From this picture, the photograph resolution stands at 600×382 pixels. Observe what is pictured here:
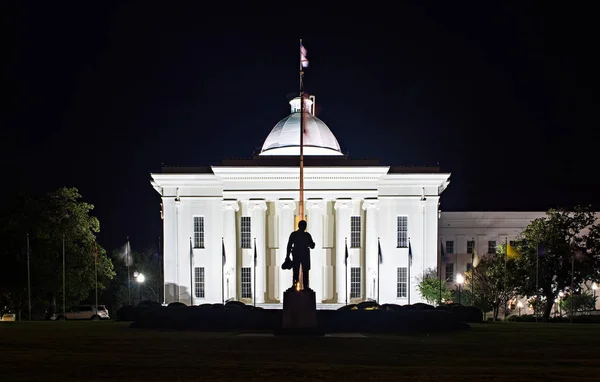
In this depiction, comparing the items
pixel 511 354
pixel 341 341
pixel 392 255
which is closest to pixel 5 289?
pixel 392 255

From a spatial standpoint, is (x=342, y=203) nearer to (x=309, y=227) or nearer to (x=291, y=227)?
(x=309, y=227)

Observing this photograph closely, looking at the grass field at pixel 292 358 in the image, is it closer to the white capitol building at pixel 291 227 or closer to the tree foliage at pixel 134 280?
the white capitol building at pixel 291 227

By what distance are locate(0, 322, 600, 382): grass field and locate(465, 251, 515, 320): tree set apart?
28751mm

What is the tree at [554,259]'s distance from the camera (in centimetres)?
5084

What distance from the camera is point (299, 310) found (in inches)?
904

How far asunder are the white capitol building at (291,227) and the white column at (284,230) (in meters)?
0.09

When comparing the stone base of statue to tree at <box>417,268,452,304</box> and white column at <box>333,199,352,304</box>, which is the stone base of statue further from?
white column at <box>333,199,352,304</box>

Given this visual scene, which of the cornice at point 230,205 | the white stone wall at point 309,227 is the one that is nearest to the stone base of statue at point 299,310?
the white stone wall at point 309,227

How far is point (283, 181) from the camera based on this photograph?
61469 mm

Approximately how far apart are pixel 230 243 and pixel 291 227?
19.4ft

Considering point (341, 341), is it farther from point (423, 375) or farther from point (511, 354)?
point (423, 375)

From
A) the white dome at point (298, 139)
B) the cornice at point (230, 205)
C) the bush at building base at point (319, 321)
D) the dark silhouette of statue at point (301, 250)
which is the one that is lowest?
the bush at building base at point (319, 321)

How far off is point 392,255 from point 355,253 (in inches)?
163

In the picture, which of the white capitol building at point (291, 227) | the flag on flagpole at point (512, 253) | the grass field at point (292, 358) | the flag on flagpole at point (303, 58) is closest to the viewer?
the grass field at point (292, 358)
